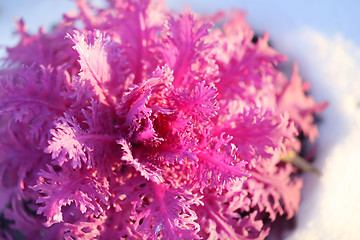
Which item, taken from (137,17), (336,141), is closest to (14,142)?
(137,17)

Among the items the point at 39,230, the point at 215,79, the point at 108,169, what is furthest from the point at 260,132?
the point at 39,230

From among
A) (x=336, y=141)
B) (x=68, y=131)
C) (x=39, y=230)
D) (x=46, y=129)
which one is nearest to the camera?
(x=68, y=131)

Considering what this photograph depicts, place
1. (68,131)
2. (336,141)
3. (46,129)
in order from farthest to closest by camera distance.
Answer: (336,141) → (46,129) → (68,131)

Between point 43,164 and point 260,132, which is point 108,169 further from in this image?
point 260,132

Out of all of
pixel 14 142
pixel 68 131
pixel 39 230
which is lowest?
pixel 39 230

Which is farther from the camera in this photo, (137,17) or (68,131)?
(137,17)

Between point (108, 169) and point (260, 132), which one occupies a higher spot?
point (260, 132)
